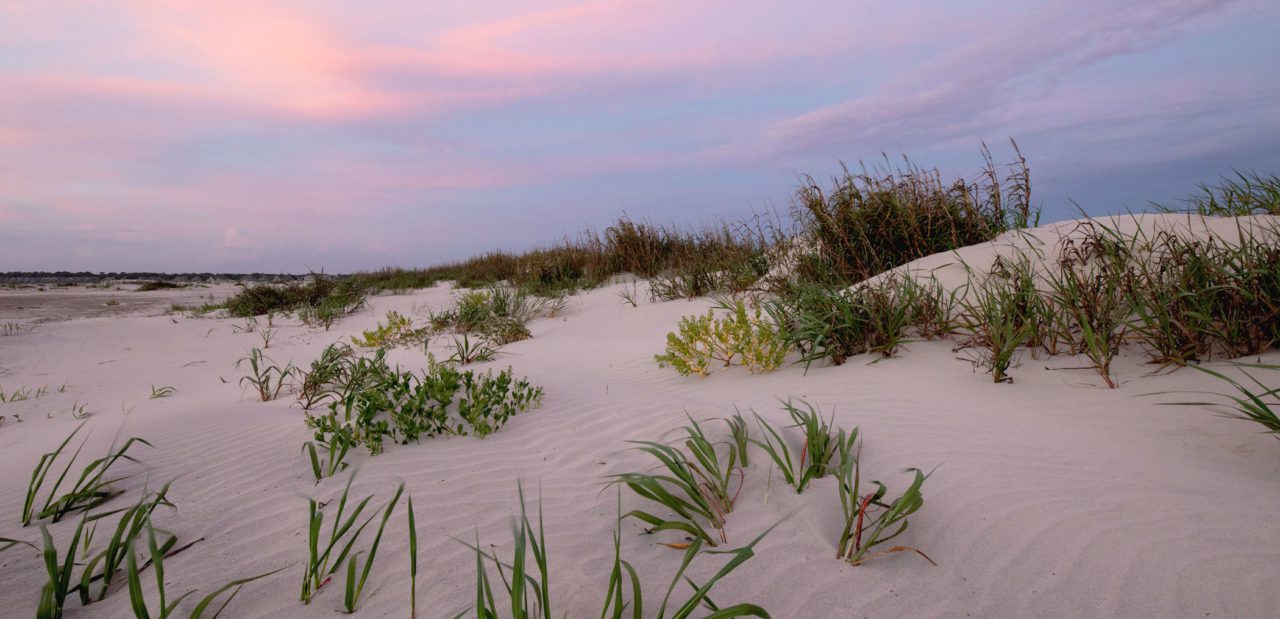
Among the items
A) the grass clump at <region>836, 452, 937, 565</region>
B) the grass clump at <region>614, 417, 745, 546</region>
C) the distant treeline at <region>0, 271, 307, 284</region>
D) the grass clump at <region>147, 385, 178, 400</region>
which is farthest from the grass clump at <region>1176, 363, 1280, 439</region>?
the distant treeline at <region>0, 271, 307, 284</region>

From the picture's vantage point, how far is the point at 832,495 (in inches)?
88.0

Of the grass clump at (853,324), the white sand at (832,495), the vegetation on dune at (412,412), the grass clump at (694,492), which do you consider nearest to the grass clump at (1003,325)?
the white sand at (832,495)

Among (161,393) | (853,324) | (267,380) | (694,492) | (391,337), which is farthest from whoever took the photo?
(391,337)

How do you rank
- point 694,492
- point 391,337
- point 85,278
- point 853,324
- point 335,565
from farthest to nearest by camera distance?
point 85,278
point 391,337
point 853,324
point 694,492
point 335,565

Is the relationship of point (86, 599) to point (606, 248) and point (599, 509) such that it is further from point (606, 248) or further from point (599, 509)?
point (606, 248)

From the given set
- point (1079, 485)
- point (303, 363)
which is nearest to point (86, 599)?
point (1079, 485)

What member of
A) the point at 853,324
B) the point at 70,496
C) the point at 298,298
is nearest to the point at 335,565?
the point at 70,496

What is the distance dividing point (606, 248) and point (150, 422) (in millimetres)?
10115

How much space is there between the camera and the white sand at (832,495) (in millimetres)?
1740

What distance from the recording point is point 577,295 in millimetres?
11180

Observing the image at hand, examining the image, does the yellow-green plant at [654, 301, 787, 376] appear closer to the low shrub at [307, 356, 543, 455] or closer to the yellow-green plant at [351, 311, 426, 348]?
the low shrub at [307, 356, 543, 455]

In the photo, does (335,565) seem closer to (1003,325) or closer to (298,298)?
(1003,325)

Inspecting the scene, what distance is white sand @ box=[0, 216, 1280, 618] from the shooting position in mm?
1740

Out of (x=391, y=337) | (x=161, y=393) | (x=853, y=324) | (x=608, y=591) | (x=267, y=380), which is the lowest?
(x=161, y=393)
